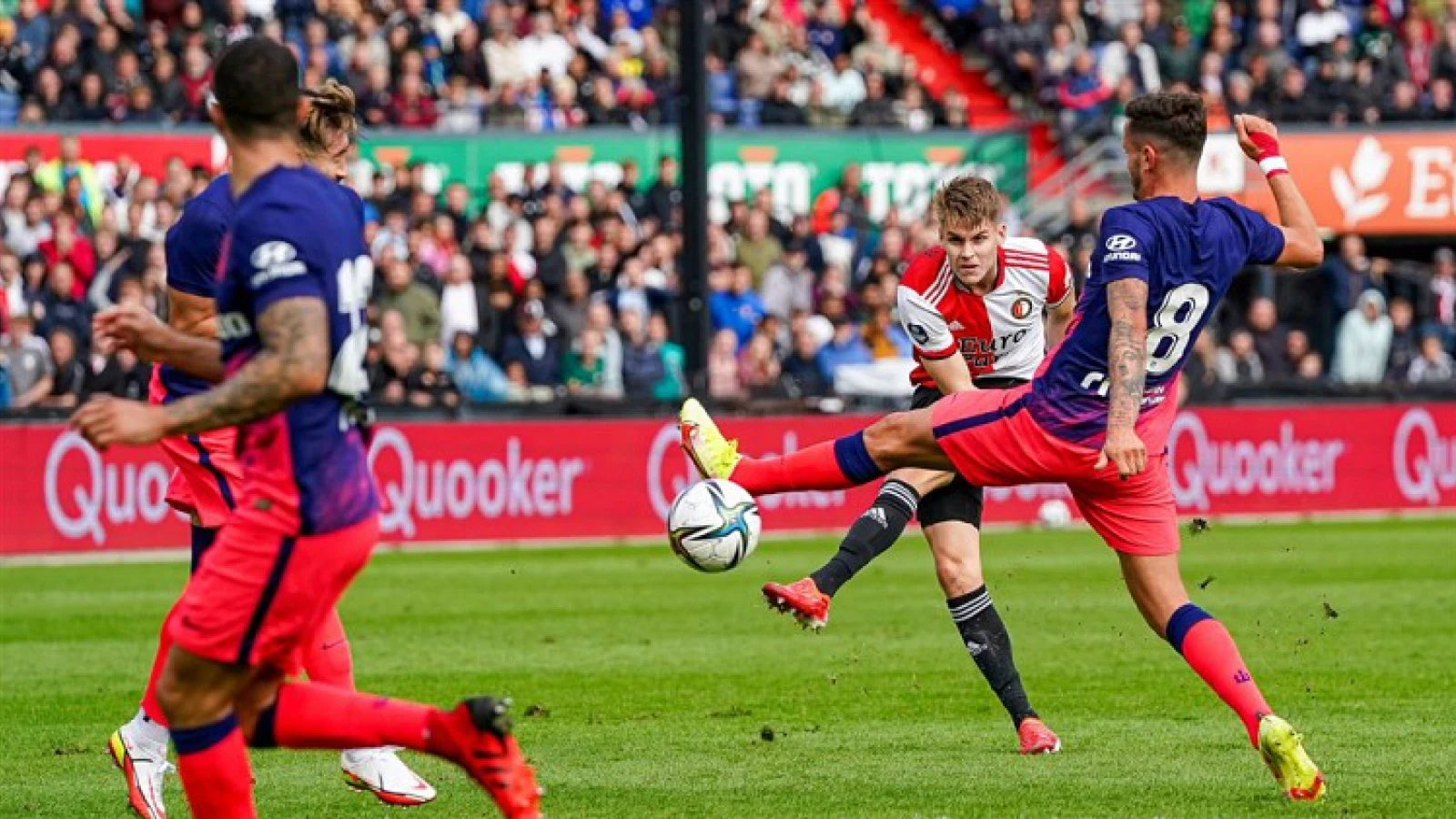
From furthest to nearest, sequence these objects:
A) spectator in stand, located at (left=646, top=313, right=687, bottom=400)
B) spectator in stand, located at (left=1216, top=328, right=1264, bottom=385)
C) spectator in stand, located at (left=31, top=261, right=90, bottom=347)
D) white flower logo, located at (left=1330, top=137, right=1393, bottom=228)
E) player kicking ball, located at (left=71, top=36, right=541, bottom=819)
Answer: white flower logo, located at (left=1330, top=137, right=1393, bottom=228), spectator in stand, located at (left=1216, top=328, right=1264, bottom=385), spectator in stand, located at (left=646, top=313, right=687, bottom=400), spectator in stand, located at (left=31, top=261, right=90, bottom=347), player kicking ball, located at (left=71, top=36, right=541, bottom=819)

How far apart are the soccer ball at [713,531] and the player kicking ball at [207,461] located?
137 cm

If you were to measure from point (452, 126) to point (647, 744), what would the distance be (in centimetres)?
1706

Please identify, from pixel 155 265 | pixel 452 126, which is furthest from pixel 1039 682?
pixel 452 126

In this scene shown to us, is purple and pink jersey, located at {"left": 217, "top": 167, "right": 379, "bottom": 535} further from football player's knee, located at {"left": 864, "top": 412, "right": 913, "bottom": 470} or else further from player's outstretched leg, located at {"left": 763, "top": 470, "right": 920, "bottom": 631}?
player's outstretched leg, located at {"left": 763, "top": 470, "right": 920, "bottom": 631}

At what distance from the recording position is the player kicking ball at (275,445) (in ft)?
20.5

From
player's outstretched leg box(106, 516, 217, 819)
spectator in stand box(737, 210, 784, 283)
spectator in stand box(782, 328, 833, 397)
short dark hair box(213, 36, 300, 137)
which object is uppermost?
short dark hair box(213, 36, 300, 137)

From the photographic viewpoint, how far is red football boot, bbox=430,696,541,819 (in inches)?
253

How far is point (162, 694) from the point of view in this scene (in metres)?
6.44

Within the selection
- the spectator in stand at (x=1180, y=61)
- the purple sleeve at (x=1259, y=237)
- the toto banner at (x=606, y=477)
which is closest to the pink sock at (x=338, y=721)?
the purple sleeve at (x=1259, y=237)

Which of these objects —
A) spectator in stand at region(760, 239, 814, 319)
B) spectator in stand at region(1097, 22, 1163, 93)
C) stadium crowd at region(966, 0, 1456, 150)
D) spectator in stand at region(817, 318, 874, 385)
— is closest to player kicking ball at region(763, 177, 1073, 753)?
spectator in stand at region(817, 318, 874, 385)

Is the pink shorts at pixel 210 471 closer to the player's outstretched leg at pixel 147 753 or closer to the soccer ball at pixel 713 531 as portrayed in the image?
the player's outstretched leg at pixel 147 753

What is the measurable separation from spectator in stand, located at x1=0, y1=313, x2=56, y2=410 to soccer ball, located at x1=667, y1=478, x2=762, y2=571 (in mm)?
12791

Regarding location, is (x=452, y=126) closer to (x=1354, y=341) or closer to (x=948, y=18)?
(x=948, y=18)

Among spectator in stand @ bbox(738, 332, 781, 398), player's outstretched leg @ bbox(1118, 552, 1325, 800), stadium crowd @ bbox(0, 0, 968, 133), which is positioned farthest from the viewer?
stadium crowd @ bbox(0, 0, 968, 133)
